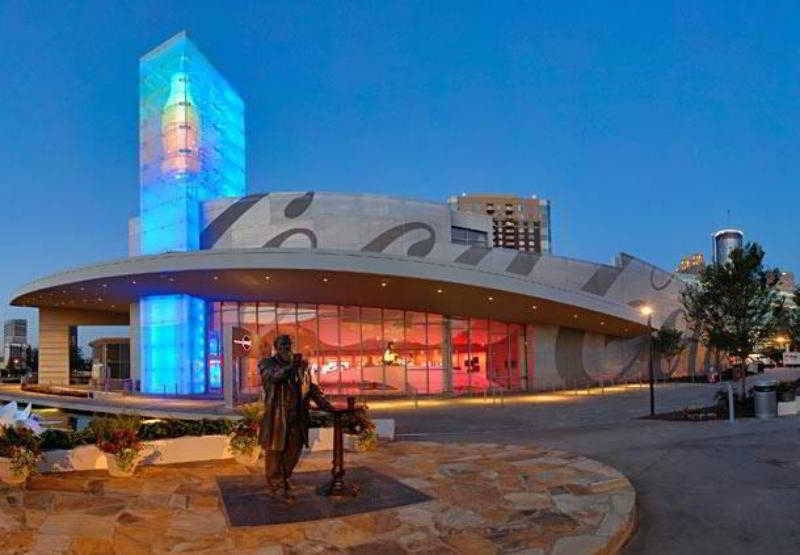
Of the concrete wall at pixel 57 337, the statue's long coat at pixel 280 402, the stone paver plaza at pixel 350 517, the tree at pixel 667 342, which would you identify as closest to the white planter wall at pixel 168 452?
the stone paver plaza at pixel 350 517

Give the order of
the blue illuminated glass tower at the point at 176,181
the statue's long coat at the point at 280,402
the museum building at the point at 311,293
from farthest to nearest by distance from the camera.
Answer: the blue illuminated glass tower at the point at 176,181, the museum building at the point at 311,293, the statue's long coat at the point at 280,402

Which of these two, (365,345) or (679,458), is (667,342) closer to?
(365,345)

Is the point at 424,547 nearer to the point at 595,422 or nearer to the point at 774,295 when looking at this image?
the point at 595,422

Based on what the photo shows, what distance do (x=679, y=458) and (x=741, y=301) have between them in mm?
10802

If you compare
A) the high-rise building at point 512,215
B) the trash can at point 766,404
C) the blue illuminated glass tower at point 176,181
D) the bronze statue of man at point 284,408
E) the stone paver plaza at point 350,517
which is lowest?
the trash can at point 766,404

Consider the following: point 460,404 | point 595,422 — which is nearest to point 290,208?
point 460,404

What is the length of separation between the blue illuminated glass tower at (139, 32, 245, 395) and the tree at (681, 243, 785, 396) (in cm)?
2544

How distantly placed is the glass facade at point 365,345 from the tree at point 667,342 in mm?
18619

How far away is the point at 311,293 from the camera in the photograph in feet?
102

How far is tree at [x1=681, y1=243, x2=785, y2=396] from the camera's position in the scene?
822 inches

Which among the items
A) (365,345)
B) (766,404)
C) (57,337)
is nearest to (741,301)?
(766,404)

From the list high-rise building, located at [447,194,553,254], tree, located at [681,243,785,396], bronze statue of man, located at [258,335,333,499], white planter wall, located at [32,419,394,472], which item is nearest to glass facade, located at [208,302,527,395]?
tree, located at [681,243,785,396]

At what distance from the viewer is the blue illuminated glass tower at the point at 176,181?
113 ft

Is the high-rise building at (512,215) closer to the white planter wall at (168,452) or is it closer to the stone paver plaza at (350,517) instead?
the white planter wall at (168,452)
